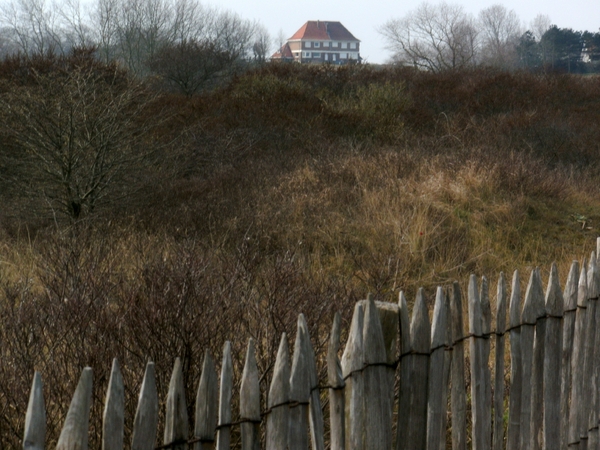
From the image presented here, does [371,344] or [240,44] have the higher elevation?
[240,44]

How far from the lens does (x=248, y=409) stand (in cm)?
155

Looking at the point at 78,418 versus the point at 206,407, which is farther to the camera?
the point at 206,407

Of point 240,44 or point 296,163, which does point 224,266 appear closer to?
point 296,163

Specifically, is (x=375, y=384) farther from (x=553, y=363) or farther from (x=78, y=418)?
(x=553, y=363)

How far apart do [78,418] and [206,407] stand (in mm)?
299

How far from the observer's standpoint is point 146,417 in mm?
1315

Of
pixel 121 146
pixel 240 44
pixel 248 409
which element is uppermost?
pixel 240 44

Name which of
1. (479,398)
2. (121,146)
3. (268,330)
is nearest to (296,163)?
(121,146)

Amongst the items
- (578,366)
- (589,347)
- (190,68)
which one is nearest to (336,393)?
(578,366)

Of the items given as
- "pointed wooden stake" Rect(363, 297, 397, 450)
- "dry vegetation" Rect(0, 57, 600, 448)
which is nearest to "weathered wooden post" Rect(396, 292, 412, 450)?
"pointed wooden stake" Rect(363, 297, 397, 450)

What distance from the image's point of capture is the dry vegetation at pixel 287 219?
11.3 feet

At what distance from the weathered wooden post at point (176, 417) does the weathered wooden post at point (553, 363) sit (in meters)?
1.59

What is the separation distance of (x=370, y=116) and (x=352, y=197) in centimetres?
679

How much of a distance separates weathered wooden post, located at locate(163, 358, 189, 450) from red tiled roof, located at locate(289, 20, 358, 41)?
3855 inches
